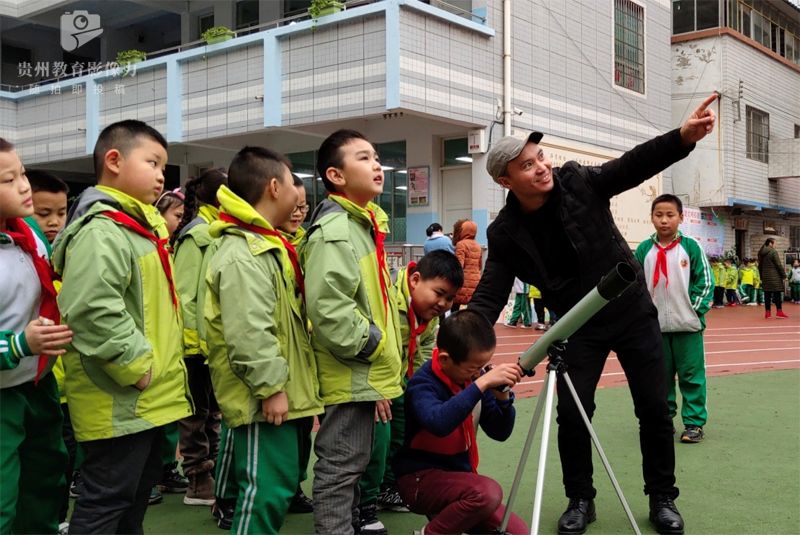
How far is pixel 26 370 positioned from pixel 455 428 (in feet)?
5.28

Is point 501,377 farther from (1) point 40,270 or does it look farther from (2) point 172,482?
(2) point 172,482

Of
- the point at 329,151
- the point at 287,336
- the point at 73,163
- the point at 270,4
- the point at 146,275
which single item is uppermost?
the point at 270,4

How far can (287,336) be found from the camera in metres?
2.95

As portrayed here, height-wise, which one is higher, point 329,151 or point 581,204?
point 329,151

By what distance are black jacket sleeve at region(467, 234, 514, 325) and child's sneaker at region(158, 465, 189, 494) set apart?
1.94 m

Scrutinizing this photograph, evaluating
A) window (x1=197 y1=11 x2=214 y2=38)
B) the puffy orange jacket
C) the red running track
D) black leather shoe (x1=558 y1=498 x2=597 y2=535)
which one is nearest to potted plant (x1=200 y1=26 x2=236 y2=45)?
window (x1=197 y1=11 x2=214 y2=38)

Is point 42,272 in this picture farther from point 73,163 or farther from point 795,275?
point 795,275

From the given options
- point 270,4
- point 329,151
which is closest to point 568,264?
point 329,151

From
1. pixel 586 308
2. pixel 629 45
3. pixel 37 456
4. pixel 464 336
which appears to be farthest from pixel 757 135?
pixel 37 456

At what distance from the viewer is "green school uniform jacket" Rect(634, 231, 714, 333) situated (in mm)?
5348

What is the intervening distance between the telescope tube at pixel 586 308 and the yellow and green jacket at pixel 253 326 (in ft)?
2.85

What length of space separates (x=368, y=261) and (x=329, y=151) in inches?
21.2

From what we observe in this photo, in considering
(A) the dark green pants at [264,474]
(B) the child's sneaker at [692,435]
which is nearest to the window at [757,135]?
(B) the child's sneaker at [692,435]

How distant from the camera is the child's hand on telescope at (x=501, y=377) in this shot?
2.83 m
